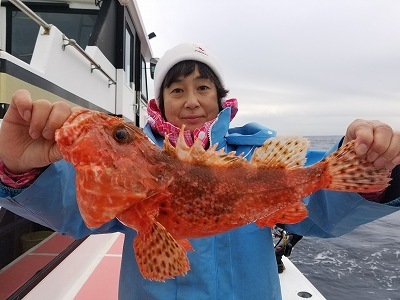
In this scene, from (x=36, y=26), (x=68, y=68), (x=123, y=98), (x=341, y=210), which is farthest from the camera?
(x=123, y=98)

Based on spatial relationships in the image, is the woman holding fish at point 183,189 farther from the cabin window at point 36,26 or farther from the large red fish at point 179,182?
the cabin window at point 36,26

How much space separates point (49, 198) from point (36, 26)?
8.03 metres

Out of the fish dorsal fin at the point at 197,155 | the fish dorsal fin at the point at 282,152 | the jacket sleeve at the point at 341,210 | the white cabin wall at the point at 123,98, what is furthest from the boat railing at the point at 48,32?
the jacket sleeve at the point at 341,210

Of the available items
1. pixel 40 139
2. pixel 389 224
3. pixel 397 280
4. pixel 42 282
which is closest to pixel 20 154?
pixel 40 139

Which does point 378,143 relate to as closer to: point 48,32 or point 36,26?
point 48,32

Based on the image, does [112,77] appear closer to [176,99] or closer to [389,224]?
[176,99]

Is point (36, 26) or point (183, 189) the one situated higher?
point (36, 26)

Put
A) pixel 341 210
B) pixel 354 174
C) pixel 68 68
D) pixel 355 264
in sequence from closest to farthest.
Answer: pixel 354 174 < pixel 341 210 < pixel 68 68 < pixel 355 264

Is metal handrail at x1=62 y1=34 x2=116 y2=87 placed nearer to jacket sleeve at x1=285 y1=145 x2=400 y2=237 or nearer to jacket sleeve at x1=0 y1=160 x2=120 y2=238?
jacket sleeve at x1=0 y1=160 x2=120 y2=238

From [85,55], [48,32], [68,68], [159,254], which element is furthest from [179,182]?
[85,55]

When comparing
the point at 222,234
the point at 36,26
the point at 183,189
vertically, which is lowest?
the point at 222,234

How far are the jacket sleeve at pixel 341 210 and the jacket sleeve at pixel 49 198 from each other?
1.50m

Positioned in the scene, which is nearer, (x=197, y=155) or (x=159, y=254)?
(x=159, y=254)

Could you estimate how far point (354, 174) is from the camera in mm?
1812
